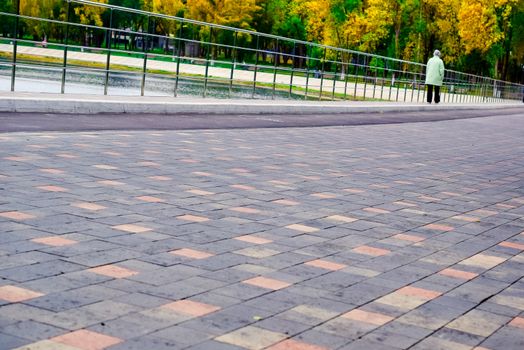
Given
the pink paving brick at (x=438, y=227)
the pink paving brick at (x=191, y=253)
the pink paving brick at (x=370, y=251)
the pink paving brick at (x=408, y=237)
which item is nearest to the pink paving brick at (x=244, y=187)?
the pink paving brick at (x=438, y=227)

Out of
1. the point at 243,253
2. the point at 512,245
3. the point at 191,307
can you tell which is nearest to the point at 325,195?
the point at 512,245

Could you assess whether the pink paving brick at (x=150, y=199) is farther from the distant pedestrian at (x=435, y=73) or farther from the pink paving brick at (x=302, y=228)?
the distant pedestrian at (x=435, y=73)

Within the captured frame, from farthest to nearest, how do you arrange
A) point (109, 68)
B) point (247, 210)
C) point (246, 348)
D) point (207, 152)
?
1. point (109, 68)
2. point (207, 152)
3. point (247, 210)
4. point (246, 348)

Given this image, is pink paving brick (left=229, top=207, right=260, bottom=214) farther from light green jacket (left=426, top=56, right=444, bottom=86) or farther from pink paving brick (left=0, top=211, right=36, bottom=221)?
light green jacket (left=426, top=56, right=444, bottom=86)

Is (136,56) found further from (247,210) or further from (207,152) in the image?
(247,210)

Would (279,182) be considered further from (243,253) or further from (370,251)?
(243,253)

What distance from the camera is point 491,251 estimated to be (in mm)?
5957

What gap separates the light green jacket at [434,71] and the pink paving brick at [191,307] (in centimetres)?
2676

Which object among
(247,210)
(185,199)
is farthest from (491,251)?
(185,199)

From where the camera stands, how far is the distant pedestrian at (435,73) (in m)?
29.8

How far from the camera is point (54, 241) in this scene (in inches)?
199

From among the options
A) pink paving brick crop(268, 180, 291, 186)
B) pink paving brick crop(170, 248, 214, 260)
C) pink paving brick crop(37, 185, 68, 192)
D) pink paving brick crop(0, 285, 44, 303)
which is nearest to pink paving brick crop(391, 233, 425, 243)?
pink paving brick crop(170, 248, 214, 260)

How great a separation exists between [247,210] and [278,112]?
1317cm

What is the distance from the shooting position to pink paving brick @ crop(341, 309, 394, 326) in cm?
402
